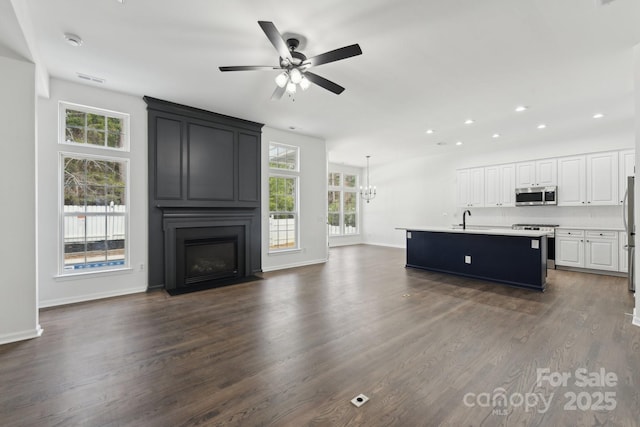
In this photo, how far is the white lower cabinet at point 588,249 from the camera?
17.3ft

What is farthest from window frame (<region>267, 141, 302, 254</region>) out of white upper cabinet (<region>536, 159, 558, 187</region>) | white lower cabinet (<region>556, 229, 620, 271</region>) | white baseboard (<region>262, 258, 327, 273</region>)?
white lower cabinet (<region>556, 229, 620, 271</region>)

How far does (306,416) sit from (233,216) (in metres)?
4.23

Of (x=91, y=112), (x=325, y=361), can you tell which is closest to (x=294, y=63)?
(x=325, y=361)

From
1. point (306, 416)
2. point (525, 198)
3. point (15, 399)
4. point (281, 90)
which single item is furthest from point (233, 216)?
point (525, 198)

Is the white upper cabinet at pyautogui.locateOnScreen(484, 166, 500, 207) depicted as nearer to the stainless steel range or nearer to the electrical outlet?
the stainless steel range

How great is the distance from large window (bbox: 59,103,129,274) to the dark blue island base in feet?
18.1

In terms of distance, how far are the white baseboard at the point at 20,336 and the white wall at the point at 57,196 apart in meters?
1.14

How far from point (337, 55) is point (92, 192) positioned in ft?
13.6

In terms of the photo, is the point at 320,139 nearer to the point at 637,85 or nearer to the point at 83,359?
the point at 637,85

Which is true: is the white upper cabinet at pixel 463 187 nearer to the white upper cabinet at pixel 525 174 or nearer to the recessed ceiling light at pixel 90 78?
the white upper cabinet at pixel 525 174

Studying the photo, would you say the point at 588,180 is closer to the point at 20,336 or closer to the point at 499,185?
the point at 499,185

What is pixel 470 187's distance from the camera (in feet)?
25.0

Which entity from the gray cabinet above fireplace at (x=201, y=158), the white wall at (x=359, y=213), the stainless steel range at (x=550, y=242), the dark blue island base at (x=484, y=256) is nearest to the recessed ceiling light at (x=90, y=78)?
the gray cabinet above fireplace at (x=201, y=158)

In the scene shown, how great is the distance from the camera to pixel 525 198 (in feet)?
21.3
